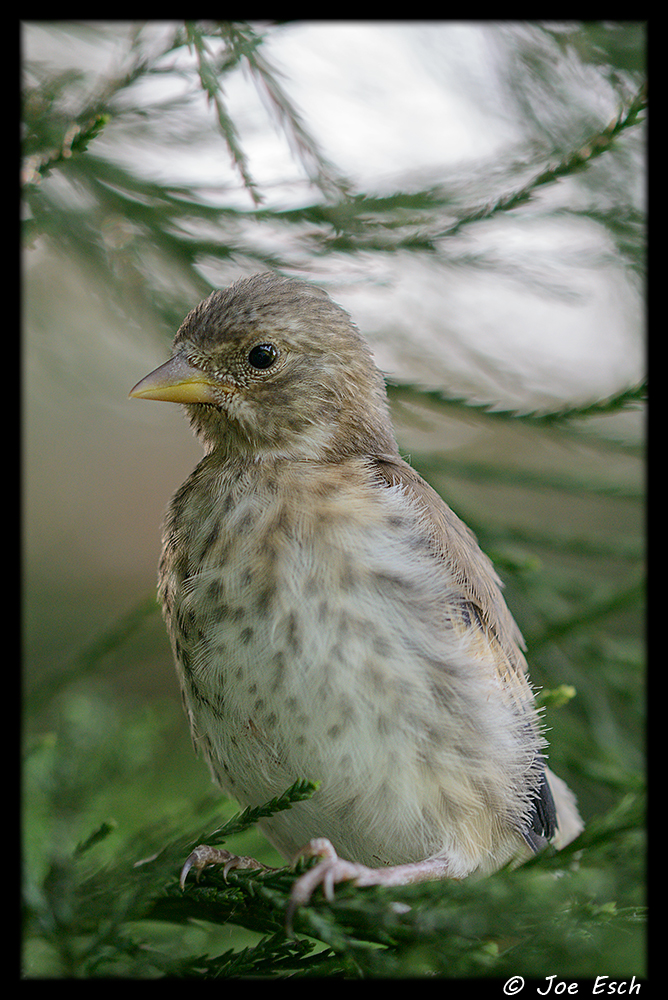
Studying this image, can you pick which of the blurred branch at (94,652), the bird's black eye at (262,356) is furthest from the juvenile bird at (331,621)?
the blurred branch at (94,652)

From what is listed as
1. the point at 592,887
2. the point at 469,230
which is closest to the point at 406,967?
the point at 592,887

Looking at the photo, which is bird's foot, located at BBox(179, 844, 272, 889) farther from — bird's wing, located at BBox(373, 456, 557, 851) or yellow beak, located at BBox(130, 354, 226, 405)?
yellow beak, located at BBox(130, 354, 226, 405)

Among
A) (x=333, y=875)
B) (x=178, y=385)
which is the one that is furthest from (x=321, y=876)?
(x=178, y=385)

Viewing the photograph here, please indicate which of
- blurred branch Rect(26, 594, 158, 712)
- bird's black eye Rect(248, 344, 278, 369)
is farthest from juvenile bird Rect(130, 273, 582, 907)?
blurred branch Rect(26, 594, 158, 712)

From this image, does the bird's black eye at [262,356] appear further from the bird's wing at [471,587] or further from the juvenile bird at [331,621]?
the bird's wing at [471,587]

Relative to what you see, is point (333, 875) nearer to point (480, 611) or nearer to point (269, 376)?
point (480, 611)

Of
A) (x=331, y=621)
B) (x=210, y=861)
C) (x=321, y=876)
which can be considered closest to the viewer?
(x=321, y=876)
